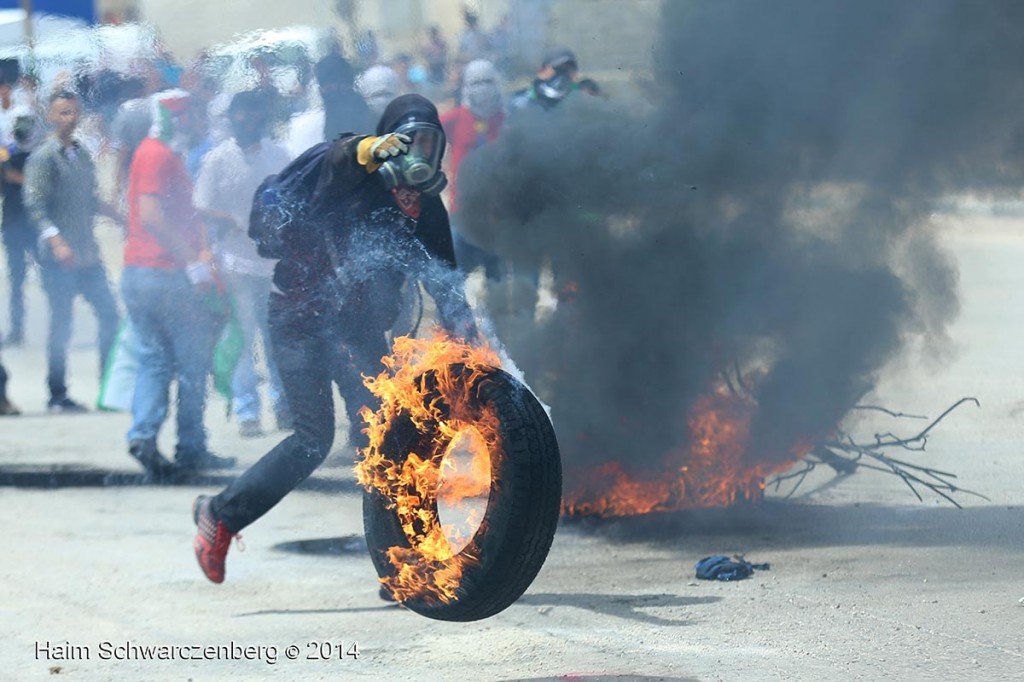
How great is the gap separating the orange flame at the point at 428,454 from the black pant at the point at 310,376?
0.64ft

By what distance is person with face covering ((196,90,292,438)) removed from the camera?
6.78 meters

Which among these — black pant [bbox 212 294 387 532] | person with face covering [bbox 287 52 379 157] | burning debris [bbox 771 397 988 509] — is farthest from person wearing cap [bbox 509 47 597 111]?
black pant [bbox 212 294 387 532]

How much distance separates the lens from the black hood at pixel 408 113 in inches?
197

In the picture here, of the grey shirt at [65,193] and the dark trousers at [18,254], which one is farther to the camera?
the dark trousers at [18,254]

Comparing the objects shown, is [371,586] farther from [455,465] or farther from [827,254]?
[827,254]

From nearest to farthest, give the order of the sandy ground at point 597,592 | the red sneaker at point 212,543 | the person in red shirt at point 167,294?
1. the sandy ground at point 597,592
2. the red sneaker at point 212,543
3. the person in red shirt at point 167,294

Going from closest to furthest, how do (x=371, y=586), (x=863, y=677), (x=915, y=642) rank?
(x=863, y=677), (x=915, y=642), (x=371, y=586)

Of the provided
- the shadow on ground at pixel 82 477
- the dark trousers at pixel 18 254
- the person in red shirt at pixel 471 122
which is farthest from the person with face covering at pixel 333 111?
the dark trousers at pixel 18 254

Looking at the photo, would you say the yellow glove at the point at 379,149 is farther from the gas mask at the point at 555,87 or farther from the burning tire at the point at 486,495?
the gas mask at the point at 555,87

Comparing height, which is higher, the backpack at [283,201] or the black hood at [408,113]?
the black hood at [408,113]

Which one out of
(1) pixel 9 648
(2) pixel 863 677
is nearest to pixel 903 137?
(2) pixel 863 677

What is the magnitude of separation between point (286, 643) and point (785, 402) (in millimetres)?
2474

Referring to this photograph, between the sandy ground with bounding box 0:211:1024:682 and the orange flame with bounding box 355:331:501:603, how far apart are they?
340mm

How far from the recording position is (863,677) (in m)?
4.21
